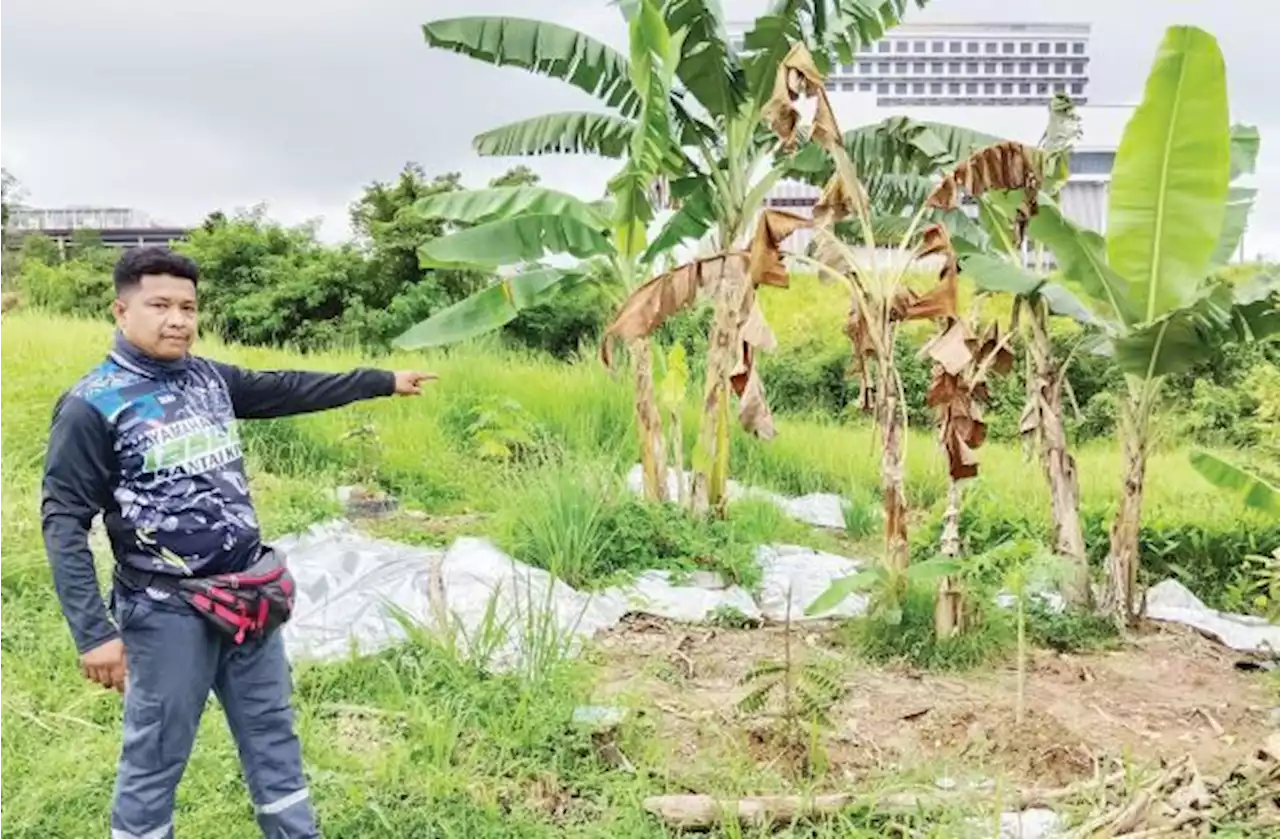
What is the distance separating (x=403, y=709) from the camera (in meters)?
3.54

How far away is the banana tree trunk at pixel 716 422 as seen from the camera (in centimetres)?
586

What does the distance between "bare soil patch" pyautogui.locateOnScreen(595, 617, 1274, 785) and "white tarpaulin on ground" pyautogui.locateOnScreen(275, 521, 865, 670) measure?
0.71ft

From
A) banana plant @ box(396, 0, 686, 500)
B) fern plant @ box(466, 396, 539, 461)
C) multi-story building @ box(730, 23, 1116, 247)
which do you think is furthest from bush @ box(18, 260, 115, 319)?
multi-story building @ box(730, 23, 1116, 247)

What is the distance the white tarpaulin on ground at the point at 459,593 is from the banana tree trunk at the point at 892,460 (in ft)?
1.55

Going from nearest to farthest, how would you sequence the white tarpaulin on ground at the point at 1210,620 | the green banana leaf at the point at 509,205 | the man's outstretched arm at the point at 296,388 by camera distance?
the man's outstretched arm at the point at 296,388 → the white tarpaulin on ground at the point at 1210,620 → the green banana leaf at the point at 509,205

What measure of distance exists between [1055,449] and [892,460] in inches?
41.2

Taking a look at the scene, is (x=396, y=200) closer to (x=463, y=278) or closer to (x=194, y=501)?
(x=463, y=278)

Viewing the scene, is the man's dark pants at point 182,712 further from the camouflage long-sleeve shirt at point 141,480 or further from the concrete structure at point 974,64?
the concrete structure at point 974,64

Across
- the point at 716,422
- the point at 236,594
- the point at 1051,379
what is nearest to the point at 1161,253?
the point at 1051,379

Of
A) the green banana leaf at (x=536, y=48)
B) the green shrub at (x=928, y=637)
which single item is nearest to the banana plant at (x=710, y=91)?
the green banana leaf at (x=536, y=48)

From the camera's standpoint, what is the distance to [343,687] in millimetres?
3816

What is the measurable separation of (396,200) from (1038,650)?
1118 centimetres

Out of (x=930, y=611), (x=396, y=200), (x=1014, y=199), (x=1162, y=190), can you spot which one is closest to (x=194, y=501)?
(x=930, y=611)

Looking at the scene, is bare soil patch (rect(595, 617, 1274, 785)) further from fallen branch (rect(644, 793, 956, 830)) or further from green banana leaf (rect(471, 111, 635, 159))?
green banana leaf (rect(471, 111, 635, 159))
